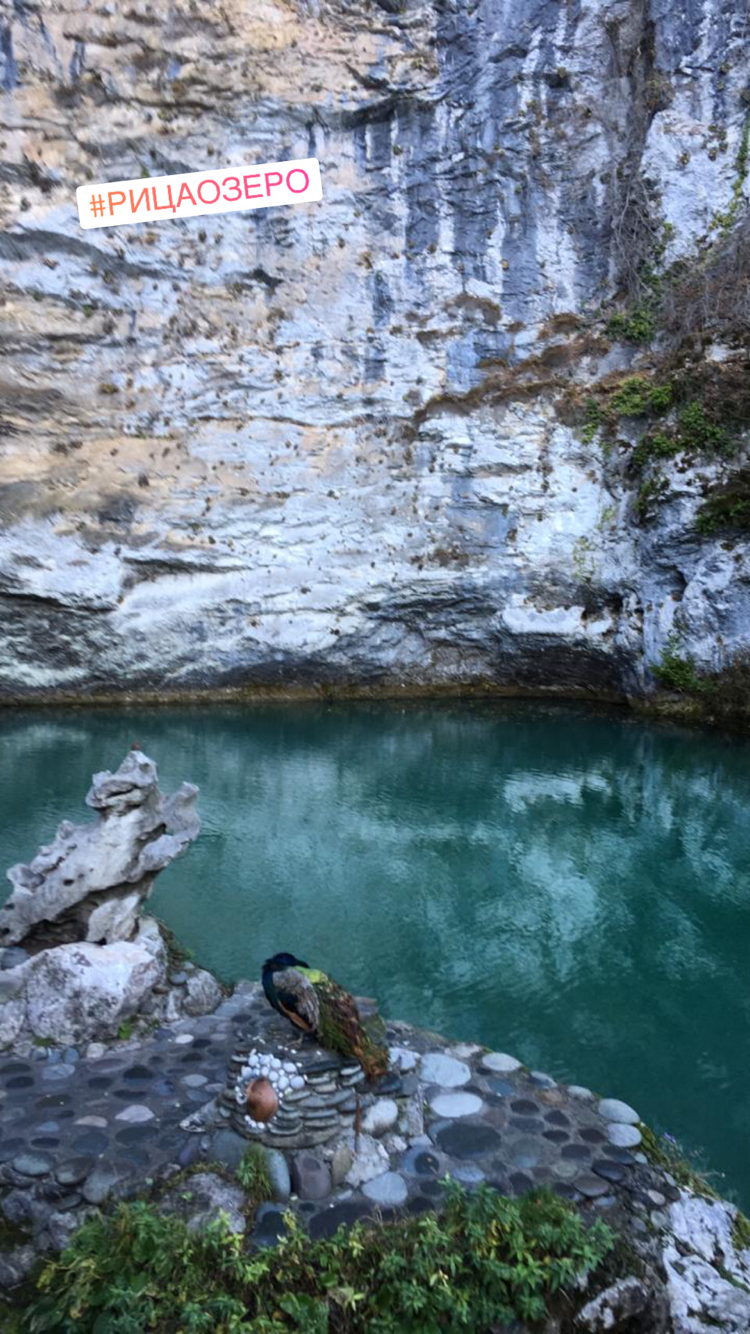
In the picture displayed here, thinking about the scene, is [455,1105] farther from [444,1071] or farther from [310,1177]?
[310,1177]

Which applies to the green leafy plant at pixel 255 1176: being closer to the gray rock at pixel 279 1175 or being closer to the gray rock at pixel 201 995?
the gray rock at pixel 279 1175

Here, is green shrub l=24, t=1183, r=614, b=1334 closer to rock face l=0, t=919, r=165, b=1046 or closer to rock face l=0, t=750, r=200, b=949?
rock face l=0, t=919, r=165, b=1046

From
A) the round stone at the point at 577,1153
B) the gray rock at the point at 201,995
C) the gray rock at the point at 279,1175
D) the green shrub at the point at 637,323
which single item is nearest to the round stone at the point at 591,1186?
the round stone at the point at 577,1153

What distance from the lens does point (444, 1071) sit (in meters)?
4.72

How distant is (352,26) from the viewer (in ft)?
54.3

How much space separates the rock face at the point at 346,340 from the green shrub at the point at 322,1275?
42.4 feet

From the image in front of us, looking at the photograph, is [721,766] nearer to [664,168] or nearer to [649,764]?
[649,764]

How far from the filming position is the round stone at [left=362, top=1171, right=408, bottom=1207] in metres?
3.74

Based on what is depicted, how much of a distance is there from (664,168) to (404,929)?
14.7 m

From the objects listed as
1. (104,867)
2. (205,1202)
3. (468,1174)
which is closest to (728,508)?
(104,867)

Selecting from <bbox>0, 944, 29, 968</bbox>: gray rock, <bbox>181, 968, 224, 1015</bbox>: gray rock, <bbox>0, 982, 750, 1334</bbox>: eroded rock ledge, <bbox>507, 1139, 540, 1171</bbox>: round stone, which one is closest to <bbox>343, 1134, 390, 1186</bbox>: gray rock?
<bbox>0, 982, 750, 1334</bbox>: eroded rock ledge

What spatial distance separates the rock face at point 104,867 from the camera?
5707 millimetres

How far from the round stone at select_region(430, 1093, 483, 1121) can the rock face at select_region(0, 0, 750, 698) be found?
11992mm

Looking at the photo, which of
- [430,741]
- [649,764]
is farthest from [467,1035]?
[430,741]
